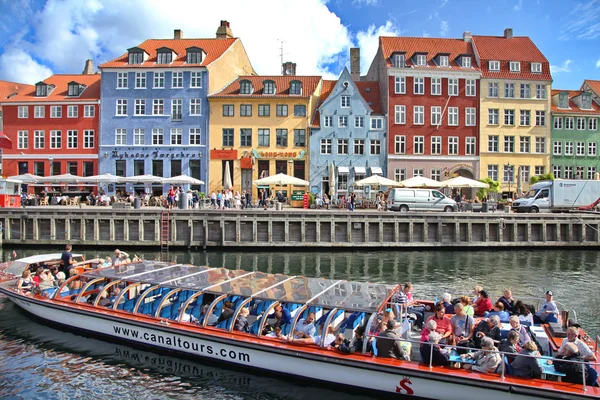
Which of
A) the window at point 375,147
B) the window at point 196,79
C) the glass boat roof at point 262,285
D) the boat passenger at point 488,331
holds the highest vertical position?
the window at point 196,79

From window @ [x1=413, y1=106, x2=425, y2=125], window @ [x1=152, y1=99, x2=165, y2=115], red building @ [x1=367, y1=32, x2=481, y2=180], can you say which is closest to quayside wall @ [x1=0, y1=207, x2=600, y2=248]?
red building @ [x1=367, y1=32, x2=481, y2=180]

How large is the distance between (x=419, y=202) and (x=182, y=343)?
83.4 ft

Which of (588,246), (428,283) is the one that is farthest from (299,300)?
(588,246)

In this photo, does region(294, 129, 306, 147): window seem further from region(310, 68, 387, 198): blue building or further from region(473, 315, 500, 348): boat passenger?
region(473, 315, 500, 348): boat passenger

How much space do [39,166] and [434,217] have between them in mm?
38098

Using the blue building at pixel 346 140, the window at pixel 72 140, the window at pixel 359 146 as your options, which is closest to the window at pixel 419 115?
the blue building at pixel 346 140

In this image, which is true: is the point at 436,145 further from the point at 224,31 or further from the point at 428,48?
the point at 224,31

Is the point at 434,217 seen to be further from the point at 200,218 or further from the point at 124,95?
the point at 124,95

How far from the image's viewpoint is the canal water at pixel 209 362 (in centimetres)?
1185

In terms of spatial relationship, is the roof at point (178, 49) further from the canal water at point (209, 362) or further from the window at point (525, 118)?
the window at point (525, 118)

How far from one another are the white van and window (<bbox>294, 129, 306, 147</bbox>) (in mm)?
13764

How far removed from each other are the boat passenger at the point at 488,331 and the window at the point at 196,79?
133 feet

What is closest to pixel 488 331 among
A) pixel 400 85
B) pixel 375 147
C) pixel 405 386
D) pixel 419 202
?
pixel 405 386

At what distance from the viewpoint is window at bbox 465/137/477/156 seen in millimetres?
47625
